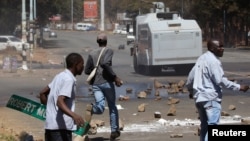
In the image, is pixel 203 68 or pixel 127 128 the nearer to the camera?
pixel 203 68

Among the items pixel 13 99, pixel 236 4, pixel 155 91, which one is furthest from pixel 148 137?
pixel 236 4

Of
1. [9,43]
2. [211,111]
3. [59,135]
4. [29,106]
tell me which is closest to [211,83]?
[211,111]

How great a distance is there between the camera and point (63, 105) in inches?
309

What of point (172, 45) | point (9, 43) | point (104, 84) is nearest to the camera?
point (104, 84)

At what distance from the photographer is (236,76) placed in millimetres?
29500

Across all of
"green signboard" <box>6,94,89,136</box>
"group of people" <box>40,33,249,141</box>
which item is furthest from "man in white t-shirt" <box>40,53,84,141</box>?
"green signboard" <box>6,94,89,136</box>

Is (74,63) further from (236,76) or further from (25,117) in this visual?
(236,76)

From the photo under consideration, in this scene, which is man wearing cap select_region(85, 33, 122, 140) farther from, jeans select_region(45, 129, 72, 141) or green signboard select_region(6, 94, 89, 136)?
Result: jeans select_region(45, 129, 72, 141)

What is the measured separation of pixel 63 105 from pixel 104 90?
4256 millimetres

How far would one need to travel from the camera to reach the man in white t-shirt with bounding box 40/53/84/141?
7871 mm

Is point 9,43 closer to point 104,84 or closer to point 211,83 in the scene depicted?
point 104,84

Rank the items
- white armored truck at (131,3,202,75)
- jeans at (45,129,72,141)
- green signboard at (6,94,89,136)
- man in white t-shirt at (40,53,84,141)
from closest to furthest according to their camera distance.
→ man in white t-shirt at (40,53,84,141)
jeans at (45,129,72,141)
green signboard at (6,94,89,136)
white armored truck at (131,3,202,75)

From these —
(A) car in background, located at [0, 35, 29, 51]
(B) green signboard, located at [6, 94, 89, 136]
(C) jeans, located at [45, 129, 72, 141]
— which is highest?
(B) green signboard, located at [6, 94, 89, 136]

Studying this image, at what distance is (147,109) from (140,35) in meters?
15.9
